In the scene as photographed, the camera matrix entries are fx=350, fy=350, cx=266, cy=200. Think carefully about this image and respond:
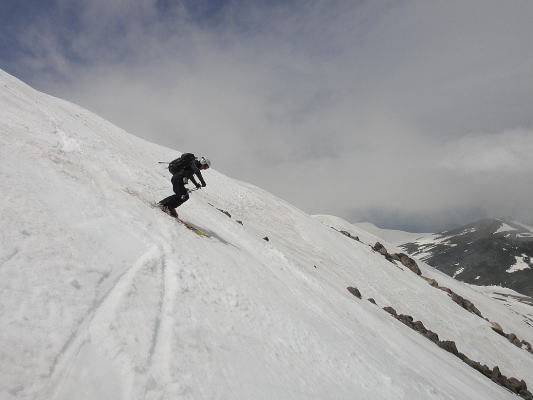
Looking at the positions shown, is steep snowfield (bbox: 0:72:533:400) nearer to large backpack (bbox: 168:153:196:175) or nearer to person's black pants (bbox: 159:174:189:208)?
person's black pants (bbox: 159:174:189:208)

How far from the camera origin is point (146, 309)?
6.38 meters

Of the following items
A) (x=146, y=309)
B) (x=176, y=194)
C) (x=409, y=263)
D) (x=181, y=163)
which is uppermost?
(x=409, y=263)

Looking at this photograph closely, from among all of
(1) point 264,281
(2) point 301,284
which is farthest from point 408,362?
(1) point 264,281

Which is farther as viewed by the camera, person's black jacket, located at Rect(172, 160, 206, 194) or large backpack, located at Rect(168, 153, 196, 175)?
large backpack, located at Rect(168, 153, 196, 175)

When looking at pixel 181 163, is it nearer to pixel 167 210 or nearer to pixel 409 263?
pixel 167 210

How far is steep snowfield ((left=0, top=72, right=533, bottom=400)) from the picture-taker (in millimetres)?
4840

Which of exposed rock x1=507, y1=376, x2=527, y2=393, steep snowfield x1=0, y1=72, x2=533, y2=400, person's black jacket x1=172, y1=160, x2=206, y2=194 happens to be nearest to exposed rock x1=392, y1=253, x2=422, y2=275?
exposed rock x1=507, y1=376, x2=527, y2=393

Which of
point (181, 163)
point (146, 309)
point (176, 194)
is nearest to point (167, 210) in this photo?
point (176, 194)

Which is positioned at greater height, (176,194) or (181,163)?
(181,163)

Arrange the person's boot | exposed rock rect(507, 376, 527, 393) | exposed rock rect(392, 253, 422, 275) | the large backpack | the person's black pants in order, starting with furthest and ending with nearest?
exposed rock rect(392, 253, 422, 275), exposed rock rect(507, 376, 527, 393), the large backpack, the person's black pants, the person's boot

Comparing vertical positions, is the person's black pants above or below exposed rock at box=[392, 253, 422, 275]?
below

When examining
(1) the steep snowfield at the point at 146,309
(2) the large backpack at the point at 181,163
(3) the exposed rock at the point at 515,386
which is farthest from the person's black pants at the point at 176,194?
(3) the exposed rock at the point at 515,386

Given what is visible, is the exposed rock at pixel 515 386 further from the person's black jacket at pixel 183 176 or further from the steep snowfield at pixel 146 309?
the person's black jacket at pixel 183 176

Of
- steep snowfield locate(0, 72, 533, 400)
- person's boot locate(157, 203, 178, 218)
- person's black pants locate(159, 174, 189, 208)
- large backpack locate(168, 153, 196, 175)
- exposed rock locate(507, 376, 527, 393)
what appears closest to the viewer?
steep snowfield locate(0, 72, 533, 400)
